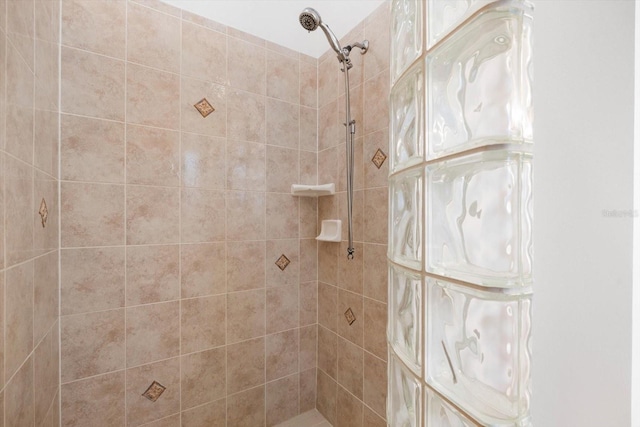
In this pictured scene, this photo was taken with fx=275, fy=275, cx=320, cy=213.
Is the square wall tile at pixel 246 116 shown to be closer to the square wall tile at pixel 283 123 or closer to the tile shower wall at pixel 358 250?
the square wall tile at pixel 283 123

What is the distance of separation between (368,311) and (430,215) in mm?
996

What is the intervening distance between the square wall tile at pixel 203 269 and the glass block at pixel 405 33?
3.78 feet

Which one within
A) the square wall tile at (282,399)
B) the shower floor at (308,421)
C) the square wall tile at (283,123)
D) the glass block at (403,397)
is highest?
the square wall tile at (283,123)

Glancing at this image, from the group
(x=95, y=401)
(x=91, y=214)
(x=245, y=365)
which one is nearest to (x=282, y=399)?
(x=245, y=365)

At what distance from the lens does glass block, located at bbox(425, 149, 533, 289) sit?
30cm

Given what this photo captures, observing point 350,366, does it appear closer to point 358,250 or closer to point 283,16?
point 358,250

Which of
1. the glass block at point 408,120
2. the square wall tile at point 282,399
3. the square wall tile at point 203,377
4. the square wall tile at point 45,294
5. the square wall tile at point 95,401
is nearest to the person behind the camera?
the glass block at point 408,120

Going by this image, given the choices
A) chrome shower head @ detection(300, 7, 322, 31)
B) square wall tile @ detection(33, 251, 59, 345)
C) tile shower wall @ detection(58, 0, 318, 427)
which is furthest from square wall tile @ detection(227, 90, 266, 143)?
square wall tile @ detection(33, 251, 59, 345)

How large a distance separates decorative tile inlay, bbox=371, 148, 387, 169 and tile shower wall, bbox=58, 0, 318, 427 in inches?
5.2

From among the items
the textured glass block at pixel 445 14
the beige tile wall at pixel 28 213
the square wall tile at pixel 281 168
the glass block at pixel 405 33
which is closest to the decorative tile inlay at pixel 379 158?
the square wall tile at pixel 281 168

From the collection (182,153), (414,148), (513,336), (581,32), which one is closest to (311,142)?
(182,153)

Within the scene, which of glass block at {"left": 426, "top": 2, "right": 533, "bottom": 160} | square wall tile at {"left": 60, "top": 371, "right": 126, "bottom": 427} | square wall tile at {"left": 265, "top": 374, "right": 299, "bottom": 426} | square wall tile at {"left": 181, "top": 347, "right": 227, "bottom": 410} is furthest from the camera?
A: square wall tile at {"left": 265, "top": 374, "right": 299, "bottom": 426}

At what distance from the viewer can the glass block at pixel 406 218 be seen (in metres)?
0.43

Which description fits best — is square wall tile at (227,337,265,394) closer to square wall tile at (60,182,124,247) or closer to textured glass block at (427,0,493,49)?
square wall tile at (60,182,124,247)
